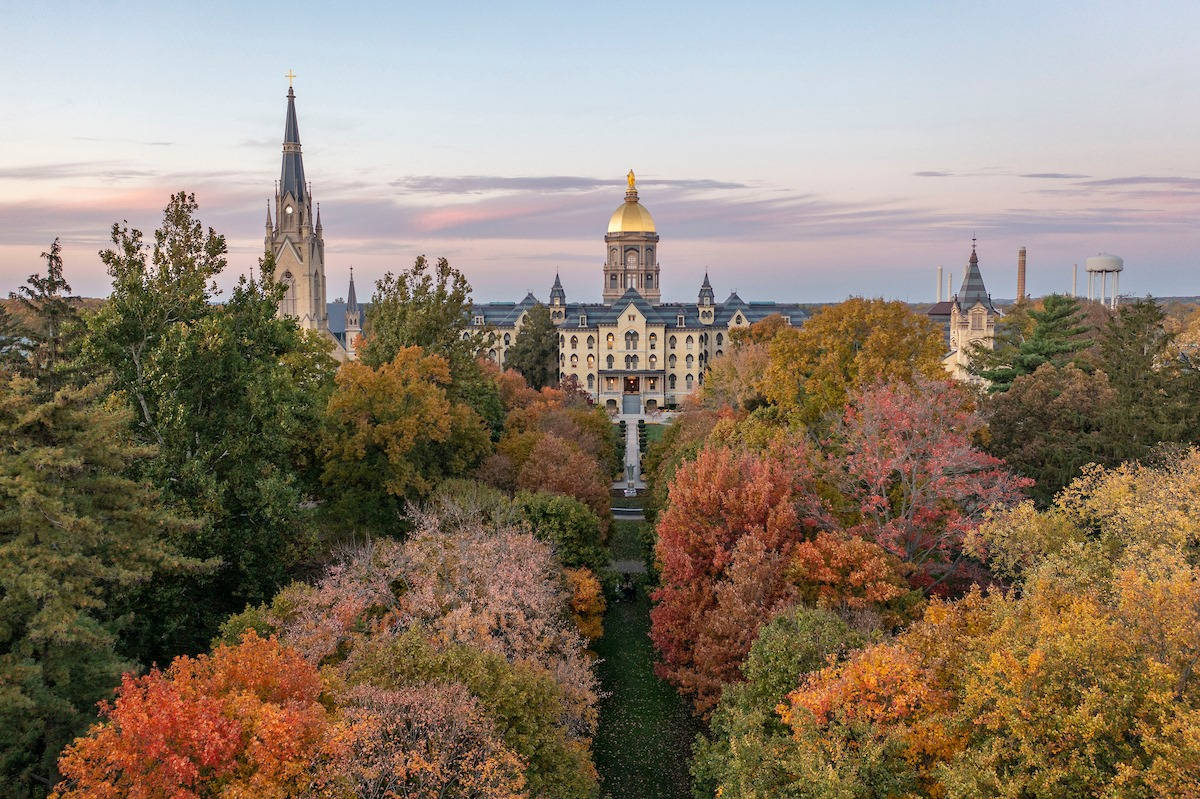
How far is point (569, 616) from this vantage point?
26.8 meters

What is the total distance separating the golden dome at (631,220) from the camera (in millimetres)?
105812

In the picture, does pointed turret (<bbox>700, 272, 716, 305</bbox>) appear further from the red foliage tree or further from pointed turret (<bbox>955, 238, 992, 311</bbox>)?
the red foliage tree

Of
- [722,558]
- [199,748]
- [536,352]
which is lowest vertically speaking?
[199,748]

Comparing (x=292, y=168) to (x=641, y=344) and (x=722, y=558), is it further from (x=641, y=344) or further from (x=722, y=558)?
(x=722, y=558)

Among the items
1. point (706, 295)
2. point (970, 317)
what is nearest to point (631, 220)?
point (706, 295)

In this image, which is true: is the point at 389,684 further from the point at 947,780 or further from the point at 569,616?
the point at 569,616

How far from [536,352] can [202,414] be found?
61.2m

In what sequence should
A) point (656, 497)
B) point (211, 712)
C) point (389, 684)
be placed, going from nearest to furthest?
point (211, 712) → point (389, 684) → point (656, 497)

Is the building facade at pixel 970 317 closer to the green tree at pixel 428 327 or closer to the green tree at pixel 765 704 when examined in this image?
the green tree at pixel 428 327

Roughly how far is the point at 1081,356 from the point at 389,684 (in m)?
38.8

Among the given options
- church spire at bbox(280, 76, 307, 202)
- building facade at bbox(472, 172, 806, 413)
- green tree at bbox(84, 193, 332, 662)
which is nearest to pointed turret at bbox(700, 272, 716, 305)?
A: building facade at bbox(472, 172, 806, 413)

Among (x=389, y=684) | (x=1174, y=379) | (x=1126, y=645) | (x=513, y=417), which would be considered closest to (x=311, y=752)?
(x=389, y=684)

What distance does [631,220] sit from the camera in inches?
4178

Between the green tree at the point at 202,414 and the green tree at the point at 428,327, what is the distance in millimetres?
13062
